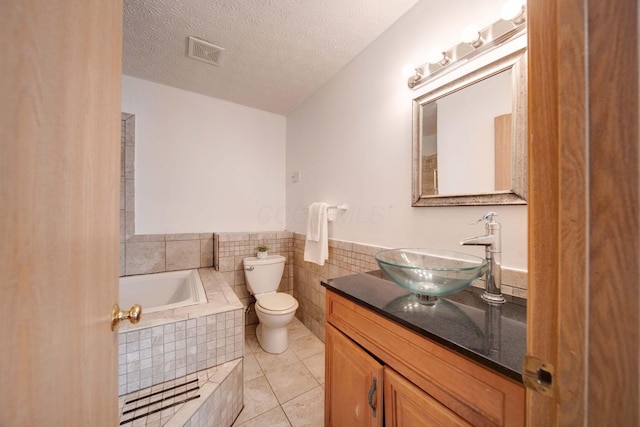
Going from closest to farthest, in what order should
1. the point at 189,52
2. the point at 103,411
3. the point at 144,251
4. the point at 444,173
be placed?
the point at 103,411 → the point at 444,173 → the point at 189,52 → the point at 144,251

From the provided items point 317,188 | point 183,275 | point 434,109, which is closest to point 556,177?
point 434,109

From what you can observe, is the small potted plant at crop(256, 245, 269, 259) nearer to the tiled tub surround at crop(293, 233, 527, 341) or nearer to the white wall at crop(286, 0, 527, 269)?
the tiled tub surround at crop(293, 233, 527, 341)

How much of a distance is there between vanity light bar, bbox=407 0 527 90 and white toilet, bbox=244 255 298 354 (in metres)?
1.80

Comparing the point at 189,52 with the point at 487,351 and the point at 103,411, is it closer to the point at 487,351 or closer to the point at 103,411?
the point at 103,411

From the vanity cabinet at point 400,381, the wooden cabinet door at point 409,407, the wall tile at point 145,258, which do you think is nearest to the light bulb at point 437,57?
the vanity cabinet at point 400,381

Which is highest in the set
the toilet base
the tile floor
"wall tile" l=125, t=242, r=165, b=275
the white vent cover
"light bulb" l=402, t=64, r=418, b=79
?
the white vent cover

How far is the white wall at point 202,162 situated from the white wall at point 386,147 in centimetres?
66

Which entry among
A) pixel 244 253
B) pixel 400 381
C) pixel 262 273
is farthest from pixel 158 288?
pixel 400 381

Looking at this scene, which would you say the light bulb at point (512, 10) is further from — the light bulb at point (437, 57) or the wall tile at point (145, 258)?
the wall tile at point (145, 258)

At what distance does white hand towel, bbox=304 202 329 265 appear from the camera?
1867 millimetres

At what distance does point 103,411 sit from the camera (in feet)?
1.65

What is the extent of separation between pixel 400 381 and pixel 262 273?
1.65 metres

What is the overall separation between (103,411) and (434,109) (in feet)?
5.32

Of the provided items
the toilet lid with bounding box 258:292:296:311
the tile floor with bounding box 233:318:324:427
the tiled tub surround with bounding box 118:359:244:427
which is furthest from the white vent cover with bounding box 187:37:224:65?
the tile floor with bounding box 233:318:324:427
